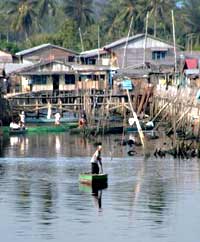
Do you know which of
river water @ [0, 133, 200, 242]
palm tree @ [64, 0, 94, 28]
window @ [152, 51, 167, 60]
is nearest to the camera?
river water @ [0, 133, 200, 242]

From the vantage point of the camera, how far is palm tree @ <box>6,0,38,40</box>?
101 m

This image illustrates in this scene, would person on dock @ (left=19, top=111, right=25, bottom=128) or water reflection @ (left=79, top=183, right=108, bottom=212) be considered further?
person on dock @ (left=19, top=111, right=25, bottom=128)

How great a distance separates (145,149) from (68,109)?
22.2 m

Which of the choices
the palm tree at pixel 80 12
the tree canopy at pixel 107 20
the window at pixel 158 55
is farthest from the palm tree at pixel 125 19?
the window at pixel 158 55

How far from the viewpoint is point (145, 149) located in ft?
154

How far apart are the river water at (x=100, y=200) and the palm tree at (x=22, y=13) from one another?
5345 cm

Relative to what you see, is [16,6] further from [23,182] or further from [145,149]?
[23,182]

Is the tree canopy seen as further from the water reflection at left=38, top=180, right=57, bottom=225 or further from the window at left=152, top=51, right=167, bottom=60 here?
the water reflection at left=38, top=180, right=57, bottom=225

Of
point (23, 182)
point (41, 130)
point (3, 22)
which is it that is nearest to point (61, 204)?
point (23, 182)

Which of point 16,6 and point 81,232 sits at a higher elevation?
point 16,6

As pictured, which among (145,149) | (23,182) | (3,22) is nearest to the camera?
(23,182)

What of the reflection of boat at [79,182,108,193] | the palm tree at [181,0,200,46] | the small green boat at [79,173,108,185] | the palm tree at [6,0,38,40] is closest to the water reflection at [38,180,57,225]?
the reflection of boat at [79,182,108,193]

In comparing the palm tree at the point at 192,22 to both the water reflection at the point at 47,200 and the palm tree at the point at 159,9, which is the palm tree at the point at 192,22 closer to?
the palm tree at the point at 159,9

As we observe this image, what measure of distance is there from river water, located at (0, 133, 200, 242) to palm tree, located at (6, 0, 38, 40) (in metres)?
53.5
